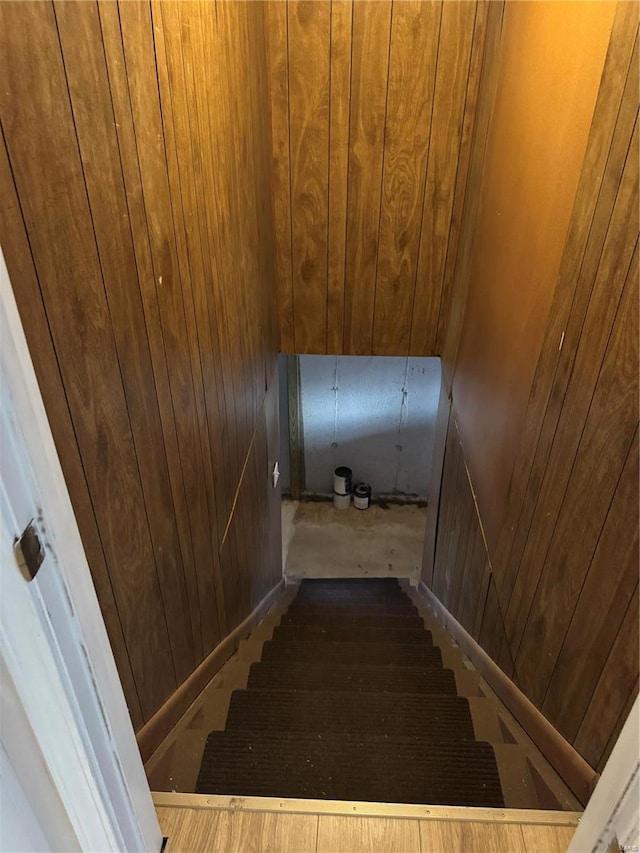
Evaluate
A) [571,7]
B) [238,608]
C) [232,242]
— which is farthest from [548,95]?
[238,608]

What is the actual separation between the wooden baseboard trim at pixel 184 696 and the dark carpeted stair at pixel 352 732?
143 mm

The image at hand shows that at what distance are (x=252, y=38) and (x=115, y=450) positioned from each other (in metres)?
2.07

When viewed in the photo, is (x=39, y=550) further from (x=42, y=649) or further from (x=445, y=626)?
(x=445, y=626)

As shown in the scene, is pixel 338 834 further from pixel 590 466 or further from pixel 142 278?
pixel 142 278

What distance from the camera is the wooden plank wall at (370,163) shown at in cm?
269

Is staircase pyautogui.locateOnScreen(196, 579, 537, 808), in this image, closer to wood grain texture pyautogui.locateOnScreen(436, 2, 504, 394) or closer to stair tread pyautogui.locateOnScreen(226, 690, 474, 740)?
stair tread pyautogui.locateOnScreen(226, 690, 474, 740)

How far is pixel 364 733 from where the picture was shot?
198 centimetres

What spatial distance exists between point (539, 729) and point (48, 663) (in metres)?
1.48

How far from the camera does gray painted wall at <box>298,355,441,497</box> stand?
4965mm

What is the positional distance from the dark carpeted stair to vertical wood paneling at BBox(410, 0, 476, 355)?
1910 mm

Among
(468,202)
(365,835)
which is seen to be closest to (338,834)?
(365,835)

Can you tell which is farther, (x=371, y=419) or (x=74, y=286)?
(x=371, y=419)

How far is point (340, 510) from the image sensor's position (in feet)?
18.7

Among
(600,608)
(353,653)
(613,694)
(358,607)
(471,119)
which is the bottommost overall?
(358,607)
